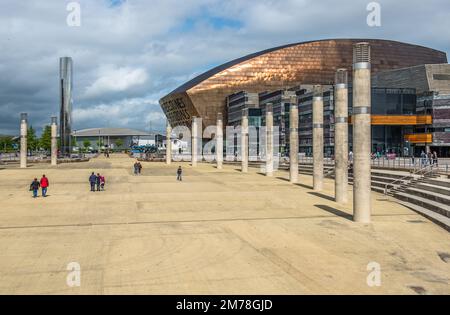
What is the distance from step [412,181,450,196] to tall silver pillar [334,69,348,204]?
393cm

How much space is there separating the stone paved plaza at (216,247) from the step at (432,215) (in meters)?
0.33

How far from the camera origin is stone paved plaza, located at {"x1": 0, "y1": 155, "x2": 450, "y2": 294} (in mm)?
10000

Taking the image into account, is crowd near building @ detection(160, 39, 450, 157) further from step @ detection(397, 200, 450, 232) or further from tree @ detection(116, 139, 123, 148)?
step @ detection(397, 200, 450, 232)

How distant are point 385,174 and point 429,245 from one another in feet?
55.9

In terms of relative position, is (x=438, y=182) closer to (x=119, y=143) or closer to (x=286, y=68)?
(x=286, y=68)

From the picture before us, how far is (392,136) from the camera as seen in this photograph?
79.0 m

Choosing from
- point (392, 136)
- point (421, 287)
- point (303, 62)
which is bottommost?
point (421, 287)

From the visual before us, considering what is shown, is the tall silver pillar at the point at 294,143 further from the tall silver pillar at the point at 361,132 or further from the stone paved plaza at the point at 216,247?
the tall silver pillar at the point at 361,132

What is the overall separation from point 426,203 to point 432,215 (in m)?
2.18

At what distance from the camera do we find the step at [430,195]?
19.6 meters

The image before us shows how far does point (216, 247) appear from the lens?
13562 mm

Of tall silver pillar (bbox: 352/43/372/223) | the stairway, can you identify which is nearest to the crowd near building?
the stairway

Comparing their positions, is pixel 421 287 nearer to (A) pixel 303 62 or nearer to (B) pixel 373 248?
(B) pixel 373 248
